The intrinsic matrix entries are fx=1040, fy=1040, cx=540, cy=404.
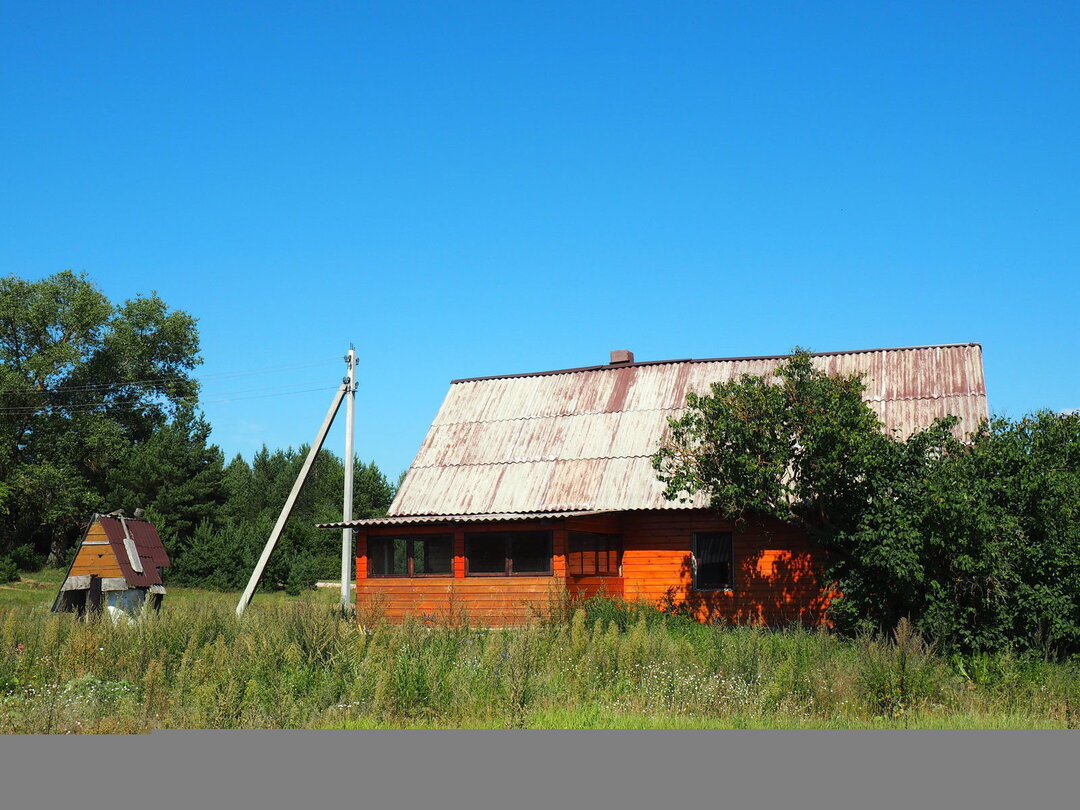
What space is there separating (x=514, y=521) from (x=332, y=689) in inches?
488

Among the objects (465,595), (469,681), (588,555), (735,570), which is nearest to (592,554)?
(588,555)

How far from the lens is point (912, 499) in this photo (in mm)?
16953

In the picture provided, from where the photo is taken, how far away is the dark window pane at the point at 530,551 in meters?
23.2

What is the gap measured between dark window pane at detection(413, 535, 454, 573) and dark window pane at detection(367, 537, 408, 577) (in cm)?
30

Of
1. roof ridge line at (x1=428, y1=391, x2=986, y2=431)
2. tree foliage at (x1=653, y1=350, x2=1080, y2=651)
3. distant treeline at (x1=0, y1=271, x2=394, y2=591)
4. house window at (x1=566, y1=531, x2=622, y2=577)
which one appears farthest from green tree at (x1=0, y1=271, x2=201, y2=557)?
tree foliage at (x1=653, y1=350, x2=1080, y2=651)

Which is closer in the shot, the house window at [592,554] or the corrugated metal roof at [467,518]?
the corrugated metal roof at [467,518]

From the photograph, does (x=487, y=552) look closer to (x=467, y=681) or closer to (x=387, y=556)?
(x=387, y=556)

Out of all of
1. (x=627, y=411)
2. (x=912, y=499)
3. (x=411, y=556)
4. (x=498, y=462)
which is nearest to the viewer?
(x=912, y=499)

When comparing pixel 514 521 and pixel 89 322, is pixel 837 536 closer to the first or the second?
pixel 514 521

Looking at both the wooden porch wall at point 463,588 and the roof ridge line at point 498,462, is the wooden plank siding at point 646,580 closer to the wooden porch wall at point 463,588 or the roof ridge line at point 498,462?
the wooden porch wall at point 463,588

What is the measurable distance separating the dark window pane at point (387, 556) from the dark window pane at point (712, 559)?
268 inches

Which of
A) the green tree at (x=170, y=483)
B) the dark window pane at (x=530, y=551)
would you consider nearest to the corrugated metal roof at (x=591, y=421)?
the dark window pane at (x=530, y=551)

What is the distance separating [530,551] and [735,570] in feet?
15.0

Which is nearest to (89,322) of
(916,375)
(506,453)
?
(506,453)
